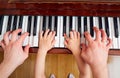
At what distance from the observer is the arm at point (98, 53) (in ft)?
3.57

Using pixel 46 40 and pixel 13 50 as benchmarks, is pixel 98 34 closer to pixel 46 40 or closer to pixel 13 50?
pixel 46 40

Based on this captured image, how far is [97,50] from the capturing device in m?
1.10

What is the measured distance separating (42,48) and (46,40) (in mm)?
51

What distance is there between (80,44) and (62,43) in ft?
0.32

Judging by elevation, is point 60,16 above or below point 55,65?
above

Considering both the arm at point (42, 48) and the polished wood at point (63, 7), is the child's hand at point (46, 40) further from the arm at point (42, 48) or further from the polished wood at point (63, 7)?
the polished wood at point (63, 7)

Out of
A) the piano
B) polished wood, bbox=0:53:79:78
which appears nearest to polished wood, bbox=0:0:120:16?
the piano

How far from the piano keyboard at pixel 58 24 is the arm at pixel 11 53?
0.05 m

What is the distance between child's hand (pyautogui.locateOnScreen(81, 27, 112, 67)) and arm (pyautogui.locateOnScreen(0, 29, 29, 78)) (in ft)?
1.05

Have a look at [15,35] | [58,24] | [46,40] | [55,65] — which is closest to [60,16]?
[58,24]

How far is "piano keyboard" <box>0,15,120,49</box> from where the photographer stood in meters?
1.19

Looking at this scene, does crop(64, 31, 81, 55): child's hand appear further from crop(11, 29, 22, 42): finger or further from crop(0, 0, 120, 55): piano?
crop(11, 29, 22, 42): finger

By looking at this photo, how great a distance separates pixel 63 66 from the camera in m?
1.58

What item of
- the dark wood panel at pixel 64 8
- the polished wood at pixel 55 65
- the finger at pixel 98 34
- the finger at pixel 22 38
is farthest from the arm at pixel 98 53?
the polished wood at pixel 55 65
